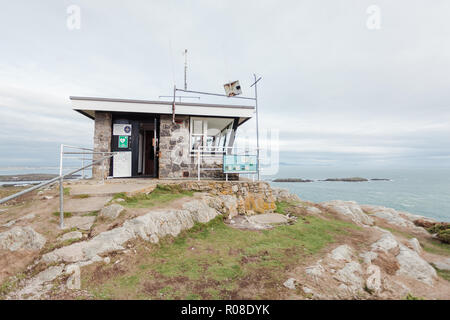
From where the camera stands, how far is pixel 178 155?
962 centimetres

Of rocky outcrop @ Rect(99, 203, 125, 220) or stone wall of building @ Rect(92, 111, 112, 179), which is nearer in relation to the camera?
rocky outcrop @ Rect(99, 203, 125, 220)

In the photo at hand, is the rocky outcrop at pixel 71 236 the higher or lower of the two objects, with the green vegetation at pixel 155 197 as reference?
lower

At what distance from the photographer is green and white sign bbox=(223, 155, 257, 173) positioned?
8625 millimetres

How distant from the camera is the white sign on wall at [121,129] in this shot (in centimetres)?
944

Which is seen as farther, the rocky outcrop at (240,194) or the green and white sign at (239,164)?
the green and white sign at (239,164)

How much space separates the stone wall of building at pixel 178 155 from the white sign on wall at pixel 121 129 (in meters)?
1.66

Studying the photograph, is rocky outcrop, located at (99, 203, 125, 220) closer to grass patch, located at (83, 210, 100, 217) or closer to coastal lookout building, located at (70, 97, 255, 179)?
grass patch, located at (83, 210, 100, 217)

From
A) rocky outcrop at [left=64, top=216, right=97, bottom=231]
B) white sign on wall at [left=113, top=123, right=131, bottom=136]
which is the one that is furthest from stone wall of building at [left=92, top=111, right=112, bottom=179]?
rocky outcrop at [left=64, top=216, right=97, bottom=231]

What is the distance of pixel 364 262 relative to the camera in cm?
464

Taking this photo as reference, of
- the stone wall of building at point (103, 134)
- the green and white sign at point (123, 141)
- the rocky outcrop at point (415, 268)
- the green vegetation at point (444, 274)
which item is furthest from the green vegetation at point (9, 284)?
the green vegetation at point (444, 274)

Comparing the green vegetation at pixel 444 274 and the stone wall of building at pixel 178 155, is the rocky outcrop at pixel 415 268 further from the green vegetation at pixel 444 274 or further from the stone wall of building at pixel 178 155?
the stone wall of building at pixel 178 155

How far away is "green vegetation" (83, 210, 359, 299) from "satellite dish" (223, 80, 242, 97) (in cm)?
707

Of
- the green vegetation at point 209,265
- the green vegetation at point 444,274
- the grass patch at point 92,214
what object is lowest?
the green vegetation at point 444,274
